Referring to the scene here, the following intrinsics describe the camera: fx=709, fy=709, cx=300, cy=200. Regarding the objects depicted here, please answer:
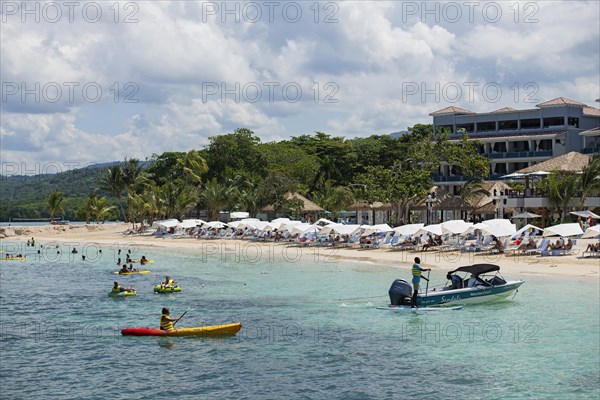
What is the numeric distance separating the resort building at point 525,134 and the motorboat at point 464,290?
50.6m

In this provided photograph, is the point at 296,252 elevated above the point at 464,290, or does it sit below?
above

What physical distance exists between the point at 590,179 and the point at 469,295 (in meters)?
27.4

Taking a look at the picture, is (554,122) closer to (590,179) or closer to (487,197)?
(487,197)

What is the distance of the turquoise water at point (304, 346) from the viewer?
1662cm

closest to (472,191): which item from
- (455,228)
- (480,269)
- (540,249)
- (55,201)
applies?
(455,228)

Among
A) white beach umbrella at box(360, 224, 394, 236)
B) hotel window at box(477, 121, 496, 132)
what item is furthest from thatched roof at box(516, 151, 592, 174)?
hotel window at box(477, 121, 496, 132)

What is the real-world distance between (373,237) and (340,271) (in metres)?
10.0

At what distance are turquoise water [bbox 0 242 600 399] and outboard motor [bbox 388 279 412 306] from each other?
2.11 feet

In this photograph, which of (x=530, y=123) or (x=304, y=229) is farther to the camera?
(x=530, y=123)

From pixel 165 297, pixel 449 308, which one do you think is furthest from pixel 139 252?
pixel 449 308

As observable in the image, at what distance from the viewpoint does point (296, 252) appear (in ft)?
160

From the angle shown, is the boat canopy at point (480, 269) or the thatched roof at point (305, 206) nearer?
the boat canopy at point (480, 269)

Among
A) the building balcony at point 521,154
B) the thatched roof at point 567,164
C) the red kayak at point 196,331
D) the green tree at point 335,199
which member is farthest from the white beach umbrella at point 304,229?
the building balcony at point 521,154

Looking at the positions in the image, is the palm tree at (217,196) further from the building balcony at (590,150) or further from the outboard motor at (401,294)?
the outboard motor at (401,294)
